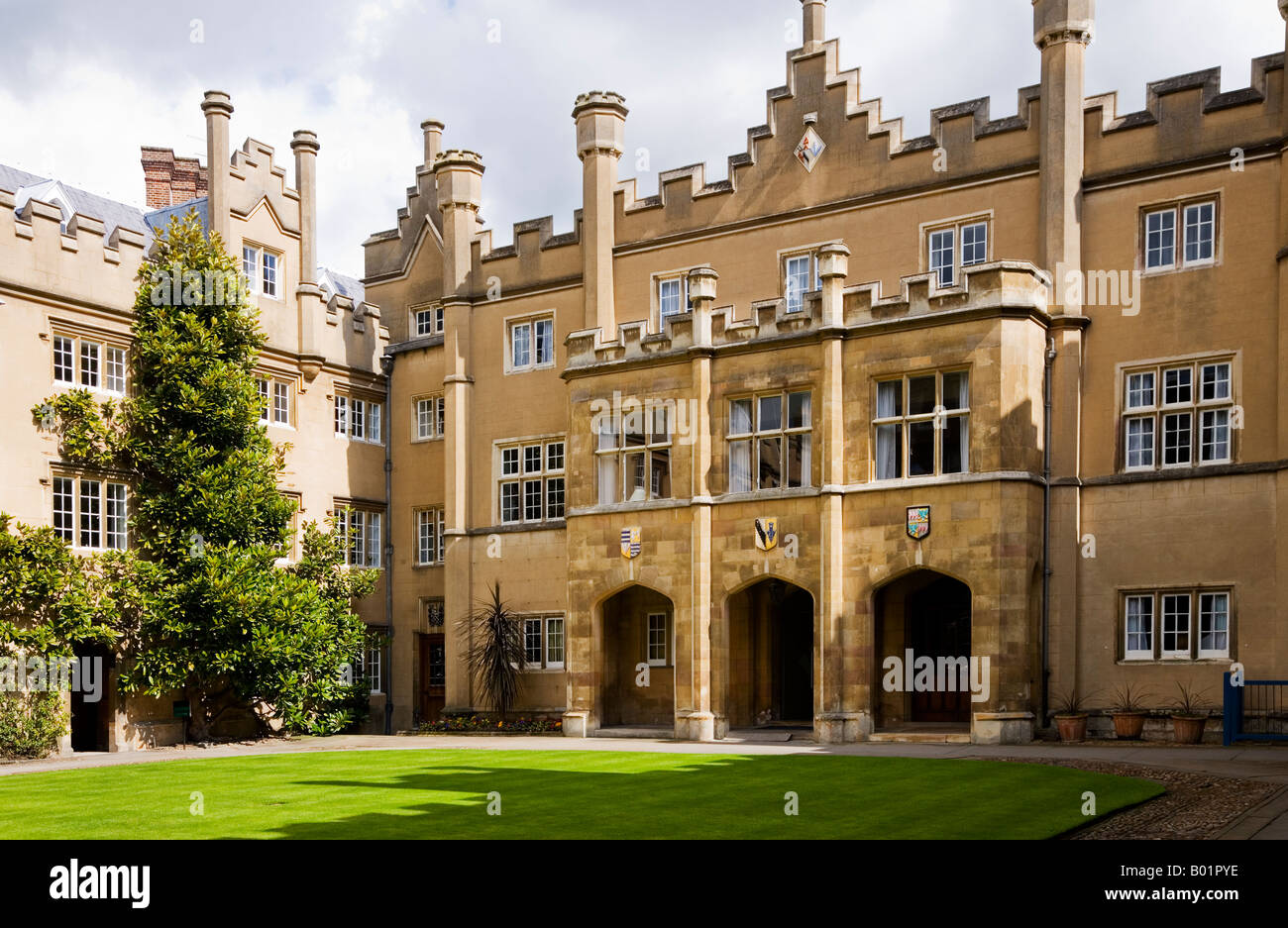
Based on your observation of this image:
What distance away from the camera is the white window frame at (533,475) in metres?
32.4

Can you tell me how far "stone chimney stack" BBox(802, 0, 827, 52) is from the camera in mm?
29375

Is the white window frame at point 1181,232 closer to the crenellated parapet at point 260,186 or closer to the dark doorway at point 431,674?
the dark doorway at point 431,674

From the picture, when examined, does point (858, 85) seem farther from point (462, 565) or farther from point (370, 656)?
point (370, 656)

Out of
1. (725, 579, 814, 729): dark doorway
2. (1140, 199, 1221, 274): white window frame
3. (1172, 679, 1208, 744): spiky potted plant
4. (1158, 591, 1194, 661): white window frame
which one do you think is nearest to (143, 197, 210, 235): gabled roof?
(725, 579, 814, 729): dark doorway

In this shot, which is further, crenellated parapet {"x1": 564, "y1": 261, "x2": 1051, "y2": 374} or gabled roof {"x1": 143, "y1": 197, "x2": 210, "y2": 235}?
gabled roof {"x1": 143, "y1": 197, "x2": 210, "y2": 235}

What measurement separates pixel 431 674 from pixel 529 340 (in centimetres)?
863

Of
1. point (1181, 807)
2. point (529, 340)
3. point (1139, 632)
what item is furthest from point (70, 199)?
point (1181, 807)

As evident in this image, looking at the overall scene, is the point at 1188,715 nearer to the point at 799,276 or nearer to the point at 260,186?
the point at 799,276

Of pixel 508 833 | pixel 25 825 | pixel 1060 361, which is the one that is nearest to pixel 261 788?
pixel 25 825

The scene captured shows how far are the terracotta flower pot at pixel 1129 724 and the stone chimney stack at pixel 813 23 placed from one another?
14.8m

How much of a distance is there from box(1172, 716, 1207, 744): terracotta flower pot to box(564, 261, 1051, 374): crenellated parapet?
24.4 ft

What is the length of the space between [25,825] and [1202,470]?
19.5m

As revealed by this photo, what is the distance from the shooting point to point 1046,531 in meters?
25.4

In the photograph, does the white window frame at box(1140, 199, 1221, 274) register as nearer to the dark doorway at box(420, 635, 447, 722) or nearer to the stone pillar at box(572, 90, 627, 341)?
the stone pillar at box(572, 90, 627, 341)
